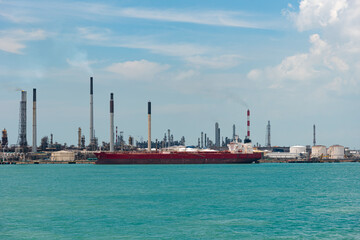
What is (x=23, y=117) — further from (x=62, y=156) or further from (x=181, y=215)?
(x=181, y=215)

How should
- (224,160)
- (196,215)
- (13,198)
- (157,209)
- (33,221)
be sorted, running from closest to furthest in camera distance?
(33,221), (196,215), (157,209), (13,198), (224,160)

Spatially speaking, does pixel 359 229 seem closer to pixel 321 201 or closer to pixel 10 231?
pixel 321 201

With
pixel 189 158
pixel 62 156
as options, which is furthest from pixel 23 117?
pixel 189 158

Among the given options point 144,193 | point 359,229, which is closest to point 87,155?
point 144,193

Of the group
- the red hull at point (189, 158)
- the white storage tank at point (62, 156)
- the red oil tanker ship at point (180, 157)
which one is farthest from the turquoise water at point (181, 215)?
the white storage tank at point (62, 156)

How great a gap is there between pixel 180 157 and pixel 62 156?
175 ft

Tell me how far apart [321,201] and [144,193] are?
1939 cm

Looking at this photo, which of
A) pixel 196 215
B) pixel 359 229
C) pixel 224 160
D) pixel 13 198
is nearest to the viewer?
pixel 359 229

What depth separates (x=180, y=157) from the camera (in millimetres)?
149750

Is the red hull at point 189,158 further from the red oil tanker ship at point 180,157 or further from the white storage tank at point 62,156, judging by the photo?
the white storage tank at point 62,156

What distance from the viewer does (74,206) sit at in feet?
134

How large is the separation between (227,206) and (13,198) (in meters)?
22.7

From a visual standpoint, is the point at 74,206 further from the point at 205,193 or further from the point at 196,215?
the point at 205,193

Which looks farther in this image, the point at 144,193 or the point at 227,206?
the point at 144,193
